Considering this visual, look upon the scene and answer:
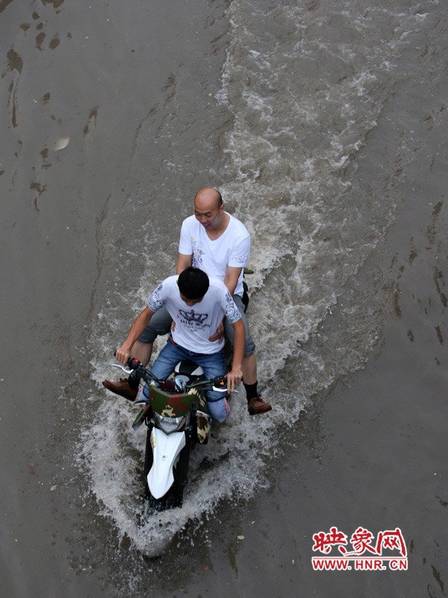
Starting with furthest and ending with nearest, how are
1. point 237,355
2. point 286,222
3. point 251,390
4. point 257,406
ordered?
point 286,222 < point 251,390 < point 257,406 < point 237,355

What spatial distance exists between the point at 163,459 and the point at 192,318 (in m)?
1.05

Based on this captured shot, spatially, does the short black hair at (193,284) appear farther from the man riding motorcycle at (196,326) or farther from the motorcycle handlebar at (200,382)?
the motorcycle handlebar at (200,382)

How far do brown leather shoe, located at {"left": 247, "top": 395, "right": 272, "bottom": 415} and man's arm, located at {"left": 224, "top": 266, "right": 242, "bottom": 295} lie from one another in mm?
985

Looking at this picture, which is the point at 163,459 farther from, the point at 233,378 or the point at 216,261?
the point at 216,261

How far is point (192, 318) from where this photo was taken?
16.7 feet

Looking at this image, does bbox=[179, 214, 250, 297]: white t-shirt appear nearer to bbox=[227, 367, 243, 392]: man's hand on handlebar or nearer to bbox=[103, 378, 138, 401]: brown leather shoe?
bbox=[227, 367, 243, 392]: man's hand on handlebar

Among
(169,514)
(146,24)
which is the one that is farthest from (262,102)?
(169,514)

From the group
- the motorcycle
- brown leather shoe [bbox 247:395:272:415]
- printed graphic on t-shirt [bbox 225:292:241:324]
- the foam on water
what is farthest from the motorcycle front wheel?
printed graphic on t-shirt [bbox 225:292:241:324]

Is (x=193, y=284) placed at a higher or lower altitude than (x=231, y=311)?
higher

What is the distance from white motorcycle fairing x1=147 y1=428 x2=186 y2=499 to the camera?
486 centimetres

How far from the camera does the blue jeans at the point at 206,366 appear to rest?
5.39 metres

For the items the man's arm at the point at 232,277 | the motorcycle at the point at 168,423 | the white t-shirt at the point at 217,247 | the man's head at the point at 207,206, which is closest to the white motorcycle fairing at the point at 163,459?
the motorcycle at the point at 168,423

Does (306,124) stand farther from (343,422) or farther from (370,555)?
(370,555)

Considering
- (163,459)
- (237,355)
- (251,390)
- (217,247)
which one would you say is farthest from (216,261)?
(163,459)
